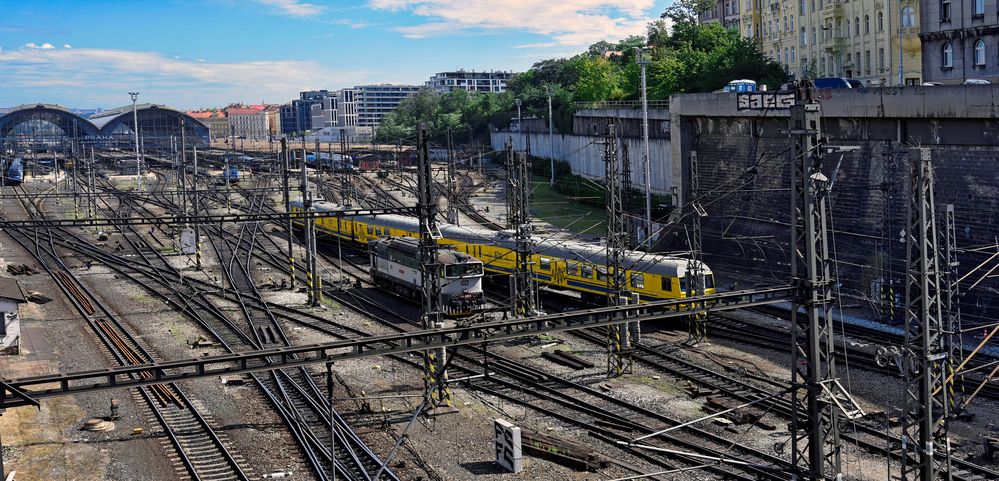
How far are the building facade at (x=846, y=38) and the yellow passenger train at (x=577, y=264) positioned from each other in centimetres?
1459

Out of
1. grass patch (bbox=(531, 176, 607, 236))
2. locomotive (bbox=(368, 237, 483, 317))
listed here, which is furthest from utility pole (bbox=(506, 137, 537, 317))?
grass patch (bbox=(531, 176, 607, 236))

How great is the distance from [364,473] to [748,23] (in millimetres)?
55855

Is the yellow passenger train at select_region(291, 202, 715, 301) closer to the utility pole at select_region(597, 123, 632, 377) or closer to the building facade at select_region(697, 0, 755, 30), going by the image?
the utility pole at select_region(597, 123, 632, 377)

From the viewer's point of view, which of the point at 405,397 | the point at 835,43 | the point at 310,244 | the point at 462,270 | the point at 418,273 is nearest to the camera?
the point at 405,397

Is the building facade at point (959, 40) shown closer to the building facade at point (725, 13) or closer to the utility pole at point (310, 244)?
the utility pole at point (310, 244)

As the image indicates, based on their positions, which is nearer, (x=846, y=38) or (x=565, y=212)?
(x=846, y=38)

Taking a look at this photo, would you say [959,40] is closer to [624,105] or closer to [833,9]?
[833,9]

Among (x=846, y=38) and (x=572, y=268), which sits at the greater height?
(x=846, y=38)

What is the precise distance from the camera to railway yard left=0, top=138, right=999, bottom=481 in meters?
18.1

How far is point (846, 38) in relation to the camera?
50125mm

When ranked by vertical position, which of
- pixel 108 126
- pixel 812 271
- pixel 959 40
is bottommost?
pixel 812 271

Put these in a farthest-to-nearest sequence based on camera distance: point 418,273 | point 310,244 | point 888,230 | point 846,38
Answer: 1. point 846,38
2. point 310,244
3. point 418,273
4. point 888,230

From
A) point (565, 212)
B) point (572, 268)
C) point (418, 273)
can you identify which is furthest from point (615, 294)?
point (565, 212)

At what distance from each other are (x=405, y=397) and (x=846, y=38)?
117 feet
